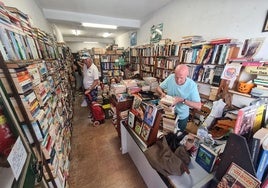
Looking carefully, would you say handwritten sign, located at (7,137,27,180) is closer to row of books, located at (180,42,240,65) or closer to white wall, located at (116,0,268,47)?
row of books, located at (180,42,240,65)

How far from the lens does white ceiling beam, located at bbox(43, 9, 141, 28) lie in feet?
12.1

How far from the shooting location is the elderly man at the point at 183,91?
149 centimetres

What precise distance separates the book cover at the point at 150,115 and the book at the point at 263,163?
71 cm

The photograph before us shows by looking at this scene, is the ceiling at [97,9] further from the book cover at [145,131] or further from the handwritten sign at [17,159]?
the handwritten sign at [17,159]

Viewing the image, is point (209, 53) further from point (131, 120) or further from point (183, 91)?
point (131, 120)

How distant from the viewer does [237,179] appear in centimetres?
66

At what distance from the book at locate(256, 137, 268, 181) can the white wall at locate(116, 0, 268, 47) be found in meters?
2.03

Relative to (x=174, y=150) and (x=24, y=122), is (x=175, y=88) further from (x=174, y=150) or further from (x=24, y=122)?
(x=24, y=122)

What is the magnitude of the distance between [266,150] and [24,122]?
150 centimetres

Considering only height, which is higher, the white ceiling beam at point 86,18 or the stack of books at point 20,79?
the white ceiling beam at point 86,18

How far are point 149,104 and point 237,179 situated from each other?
79 cm

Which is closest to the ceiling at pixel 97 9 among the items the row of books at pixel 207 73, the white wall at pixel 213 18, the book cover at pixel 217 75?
the white wall at pixel 213 18

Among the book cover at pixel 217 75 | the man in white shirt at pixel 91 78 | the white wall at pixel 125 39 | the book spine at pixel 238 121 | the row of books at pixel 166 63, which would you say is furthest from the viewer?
the white wall at pixel 125 39

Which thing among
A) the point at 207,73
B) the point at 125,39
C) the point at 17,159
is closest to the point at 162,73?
the point at 207,73
